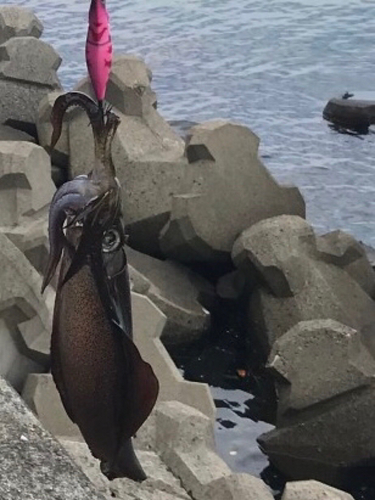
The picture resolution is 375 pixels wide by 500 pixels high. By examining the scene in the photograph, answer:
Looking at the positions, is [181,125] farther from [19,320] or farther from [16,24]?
[19,320]

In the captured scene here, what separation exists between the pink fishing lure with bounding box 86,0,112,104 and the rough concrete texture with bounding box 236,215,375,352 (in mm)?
5665

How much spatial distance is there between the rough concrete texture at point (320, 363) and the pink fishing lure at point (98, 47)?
4445mm

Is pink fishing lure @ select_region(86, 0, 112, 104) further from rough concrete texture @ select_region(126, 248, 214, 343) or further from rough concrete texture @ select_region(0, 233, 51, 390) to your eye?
rough concrete texture @ select_region(126, 248, 214, 343)

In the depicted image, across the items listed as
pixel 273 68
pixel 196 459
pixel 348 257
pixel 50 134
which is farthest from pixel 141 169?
pixel 273 68

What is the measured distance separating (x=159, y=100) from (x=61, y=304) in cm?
1472

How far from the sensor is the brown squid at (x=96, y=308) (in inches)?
166

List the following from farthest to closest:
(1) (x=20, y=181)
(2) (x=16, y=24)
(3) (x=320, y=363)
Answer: (2) (x=16, y=24) < (1) (x=20, y=181) < (3) (x=320, y=363)

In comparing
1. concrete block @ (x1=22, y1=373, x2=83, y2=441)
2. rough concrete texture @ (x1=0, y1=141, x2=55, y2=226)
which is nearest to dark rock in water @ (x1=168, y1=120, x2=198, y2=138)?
rough concrete texture @ (x1=0, y1=141, x2=55, y2=226)

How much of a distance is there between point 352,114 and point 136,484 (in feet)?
44.0

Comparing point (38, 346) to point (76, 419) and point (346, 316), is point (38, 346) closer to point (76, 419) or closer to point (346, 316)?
point (76, 419)

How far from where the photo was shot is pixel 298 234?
9.80 m

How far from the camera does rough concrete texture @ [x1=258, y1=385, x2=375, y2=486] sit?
8.14 metres

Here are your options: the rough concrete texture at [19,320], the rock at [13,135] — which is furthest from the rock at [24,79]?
the rough concrete texture at [19,320]

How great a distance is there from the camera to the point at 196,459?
233 inches
